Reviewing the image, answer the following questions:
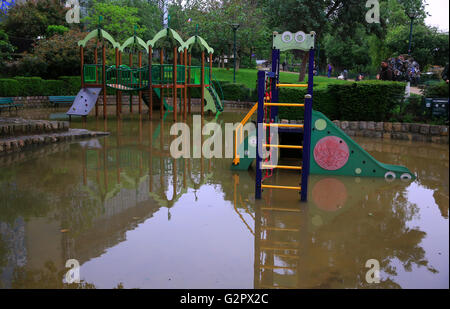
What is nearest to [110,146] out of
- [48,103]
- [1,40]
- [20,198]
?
[20,198]

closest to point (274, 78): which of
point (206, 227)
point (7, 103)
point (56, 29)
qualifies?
point (206, 227)

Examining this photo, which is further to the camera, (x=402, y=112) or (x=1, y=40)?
(x=1, y=40)

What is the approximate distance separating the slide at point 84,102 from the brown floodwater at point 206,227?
743 centimetres

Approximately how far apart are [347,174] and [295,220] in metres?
2.90

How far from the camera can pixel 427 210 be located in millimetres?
6430

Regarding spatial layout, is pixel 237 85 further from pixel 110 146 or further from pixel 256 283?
pixel 256 283

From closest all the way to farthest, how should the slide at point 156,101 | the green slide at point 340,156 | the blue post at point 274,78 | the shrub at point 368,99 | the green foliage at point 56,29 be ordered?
the green slide at point 340,156 → the blue post at point 274,78 → the shrub at point 368,99 → the slide at point 156,101 → the green foliage at point 56,29

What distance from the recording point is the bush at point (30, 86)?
72.2ft

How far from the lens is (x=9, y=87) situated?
21.3m

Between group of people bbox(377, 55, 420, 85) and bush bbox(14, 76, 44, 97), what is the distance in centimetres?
1712

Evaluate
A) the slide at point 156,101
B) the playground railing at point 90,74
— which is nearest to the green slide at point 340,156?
the playground railing at point 90,74
